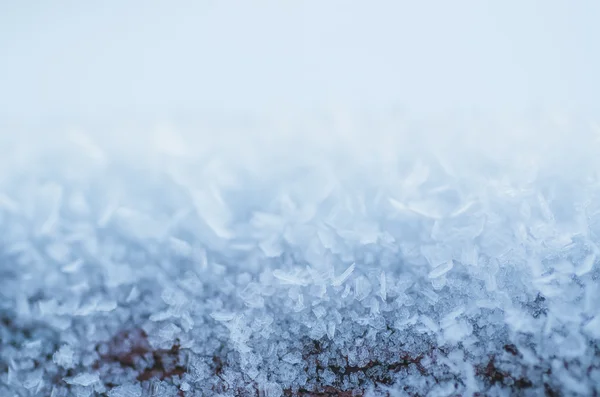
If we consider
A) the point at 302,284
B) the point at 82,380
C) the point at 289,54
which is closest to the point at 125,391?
the point at 82,380

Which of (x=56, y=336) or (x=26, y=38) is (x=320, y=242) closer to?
(x=56, y=336)

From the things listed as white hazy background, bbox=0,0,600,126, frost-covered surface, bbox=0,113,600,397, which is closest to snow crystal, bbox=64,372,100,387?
frost-covered surface, bbox=0,113,600,397

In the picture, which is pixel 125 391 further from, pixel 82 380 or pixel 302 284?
pixel 302 284

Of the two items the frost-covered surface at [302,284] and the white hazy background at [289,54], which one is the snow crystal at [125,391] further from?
the white hazy background at [289,54]

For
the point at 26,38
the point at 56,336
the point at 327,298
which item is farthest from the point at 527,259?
the point at 26,38

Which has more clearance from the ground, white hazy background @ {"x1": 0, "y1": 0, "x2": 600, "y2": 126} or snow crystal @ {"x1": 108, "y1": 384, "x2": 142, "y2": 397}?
white hazy background @ {"x1": 0, "y1": 0, "x2": 600, "y2": 126}

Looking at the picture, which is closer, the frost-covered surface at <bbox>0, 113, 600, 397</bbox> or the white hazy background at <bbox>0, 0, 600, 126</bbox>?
the frost-covered surface at <bbox>0, 113, 600, 397</bbox>

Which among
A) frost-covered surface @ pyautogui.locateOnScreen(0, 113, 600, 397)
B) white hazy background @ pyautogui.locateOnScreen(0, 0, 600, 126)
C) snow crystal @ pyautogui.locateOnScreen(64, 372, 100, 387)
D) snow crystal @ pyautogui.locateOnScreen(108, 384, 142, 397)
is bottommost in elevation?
snow crystal @ pyautogui.locateOnScreen(108, 384, 142, 397)

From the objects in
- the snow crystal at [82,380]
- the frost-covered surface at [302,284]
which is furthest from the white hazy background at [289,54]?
the snow crystal at [82,380]

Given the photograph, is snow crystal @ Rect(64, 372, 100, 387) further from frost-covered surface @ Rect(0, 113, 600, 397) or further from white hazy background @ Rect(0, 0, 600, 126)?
white hazy background @ Rect(0, 0, 600, 126)
